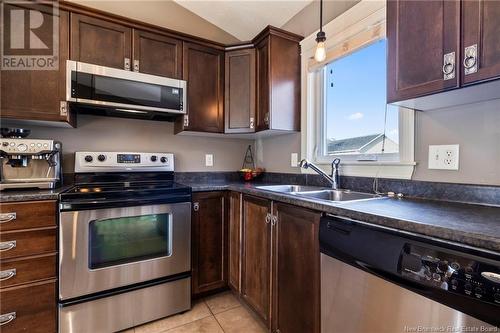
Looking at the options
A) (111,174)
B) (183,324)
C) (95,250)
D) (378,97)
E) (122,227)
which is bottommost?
(183,324)

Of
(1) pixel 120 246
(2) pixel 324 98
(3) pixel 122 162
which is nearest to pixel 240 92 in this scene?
(2) pixel 324 98

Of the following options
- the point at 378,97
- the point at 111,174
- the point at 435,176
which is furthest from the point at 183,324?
the point at 378,97

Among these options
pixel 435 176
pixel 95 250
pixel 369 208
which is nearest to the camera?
pixel 369 208

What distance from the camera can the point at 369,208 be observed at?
3.32ft

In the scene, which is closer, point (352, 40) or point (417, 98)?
point (417, 98)

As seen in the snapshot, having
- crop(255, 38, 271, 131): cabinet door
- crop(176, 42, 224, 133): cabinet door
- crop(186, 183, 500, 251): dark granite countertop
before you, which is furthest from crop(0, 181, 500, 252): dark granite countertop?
crop(176, 42, 224, 133): cabinet door

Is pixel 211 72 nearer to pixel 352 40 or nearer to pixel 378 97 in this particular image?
pixel 352 40

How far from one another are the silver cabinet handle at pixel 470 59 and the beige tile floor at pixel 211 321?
1.77 meters

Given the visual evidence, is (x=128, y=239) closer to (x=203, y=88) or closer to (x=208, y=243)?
(x=208, y=243)

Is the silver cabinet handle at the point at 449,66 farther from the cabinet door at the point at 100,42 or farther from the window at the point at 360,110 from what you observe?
the cabinet door at the point at 100,42

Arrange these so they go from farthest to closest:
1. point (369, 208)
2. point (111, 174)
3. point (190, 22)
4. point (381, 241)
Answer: point (190, 22) → point (111, 174) → point (369, 208) → point (381, 241)

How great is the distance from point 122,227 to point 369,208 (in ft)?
4.91

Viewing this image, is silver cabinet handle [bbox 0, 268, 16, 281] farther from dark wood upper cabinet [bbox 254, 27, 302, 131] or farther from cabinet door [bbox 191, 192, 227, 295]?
dark wood upper cabinet [bbox 254, 27, 302, 131]

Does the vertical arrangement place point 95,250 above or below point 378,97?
below
